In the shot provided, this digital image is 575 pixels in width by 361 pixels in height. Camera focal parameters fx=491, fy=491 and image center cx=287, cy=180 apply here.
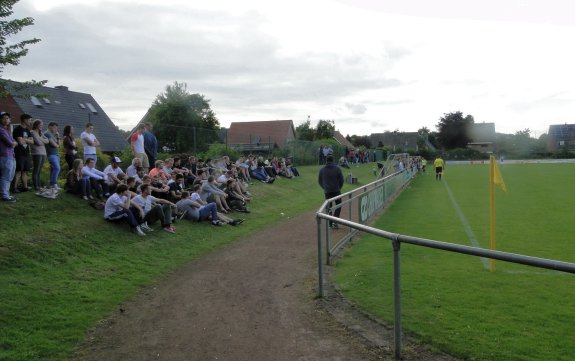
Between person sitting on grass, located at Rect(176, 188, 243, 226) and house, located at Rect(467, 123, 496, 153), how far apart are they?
95.2 meters

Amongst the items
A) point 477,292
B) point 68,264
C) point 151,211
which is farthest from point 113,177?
point 477,292

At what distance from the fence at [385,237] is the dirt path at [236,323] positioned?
0.45 metres

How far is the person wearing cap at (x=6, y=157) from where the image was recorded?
33.3ft

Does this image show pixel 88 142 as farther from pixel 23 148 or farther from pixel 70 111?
pixel 70 111

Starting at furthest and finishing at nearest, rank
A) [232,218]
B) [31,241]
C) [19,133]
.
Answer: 1. [232,218]
2. [19,133]
3. [31,241]

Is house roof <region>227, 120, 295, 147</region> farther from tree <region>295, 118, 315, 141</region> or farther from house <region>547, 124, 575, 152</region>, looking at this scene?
house <region>547, 124, 575, 152</region>

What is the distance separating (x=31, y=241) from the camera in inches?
353

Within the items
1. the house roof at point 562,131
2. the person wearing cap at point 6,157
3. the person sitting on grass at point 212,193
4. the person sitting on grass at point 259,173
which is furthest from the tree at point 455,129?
the person wearing cap at point 6,157

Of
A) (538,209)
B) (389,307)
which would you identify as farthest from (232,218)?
(538,209)

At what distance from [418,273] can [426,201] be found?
14.2 meters

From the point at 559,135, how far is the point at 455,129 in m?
29.8

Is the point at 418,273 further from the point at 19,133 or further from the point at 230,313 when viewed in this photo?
the point at 19,133

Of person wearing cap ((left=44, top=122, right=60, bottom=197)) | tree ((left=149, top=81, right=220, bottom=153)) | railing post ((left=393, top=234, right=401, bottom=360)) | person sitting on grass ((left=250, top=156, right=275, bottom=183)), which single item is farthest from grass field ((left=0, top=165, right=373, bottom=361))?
tree ((left=149, top=81, right=220, bottom=153))

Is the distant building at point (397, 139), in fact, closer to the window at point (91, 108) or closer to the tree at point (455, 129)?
the tree at point (455, 129)
